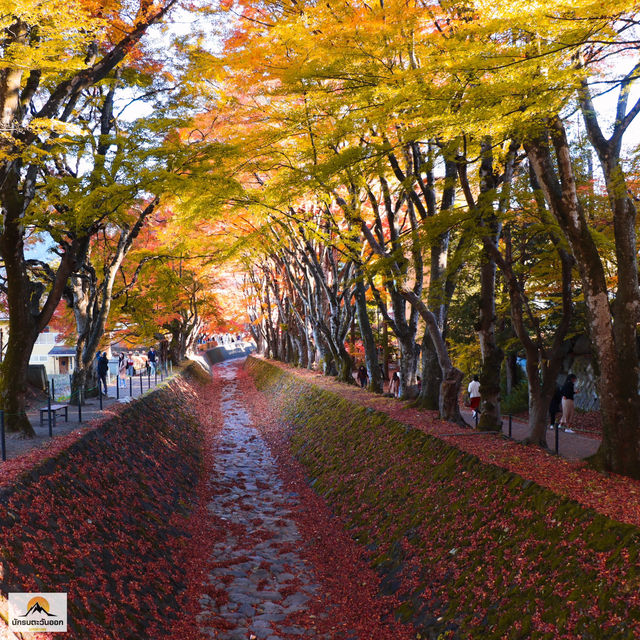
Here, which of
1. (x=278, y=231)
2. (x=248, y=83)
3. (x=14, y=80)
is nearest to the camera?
(x=14, y=80)

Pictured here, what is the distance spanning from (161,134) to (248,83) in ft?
11.3

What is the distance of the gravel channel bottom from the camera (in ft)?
24.4

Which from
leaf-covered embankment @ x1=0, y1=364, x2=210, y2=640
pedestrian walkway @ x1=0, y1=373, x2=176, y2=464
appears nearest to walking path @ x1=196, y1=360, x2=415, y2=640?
leaf-covered embankment @ x1=0, y1=364, x2=210, y2=640

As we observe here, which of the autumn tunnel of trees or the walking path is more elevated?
the autumn tunnel of trees

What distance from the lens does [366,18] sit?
9.99 meters

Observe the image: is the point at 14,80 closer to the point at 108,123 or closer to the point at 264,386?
the point at 108,123

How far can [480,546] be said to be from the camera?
22.9 ft

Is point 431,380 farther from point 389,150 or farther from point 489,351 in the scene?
point 389,150

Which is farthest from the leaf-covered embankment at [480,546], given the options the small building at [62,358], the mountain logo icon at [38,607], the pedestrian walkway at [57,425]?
the small building at [62,358]

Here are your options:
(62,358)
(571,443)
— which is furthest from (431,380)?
(62,358)

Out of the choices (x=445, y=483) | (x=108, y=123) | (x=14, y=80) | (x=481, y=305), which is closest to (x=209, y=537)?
(x=445, y=483)

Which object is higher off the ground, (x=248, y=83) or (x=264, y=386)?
(x=248, y=83)
